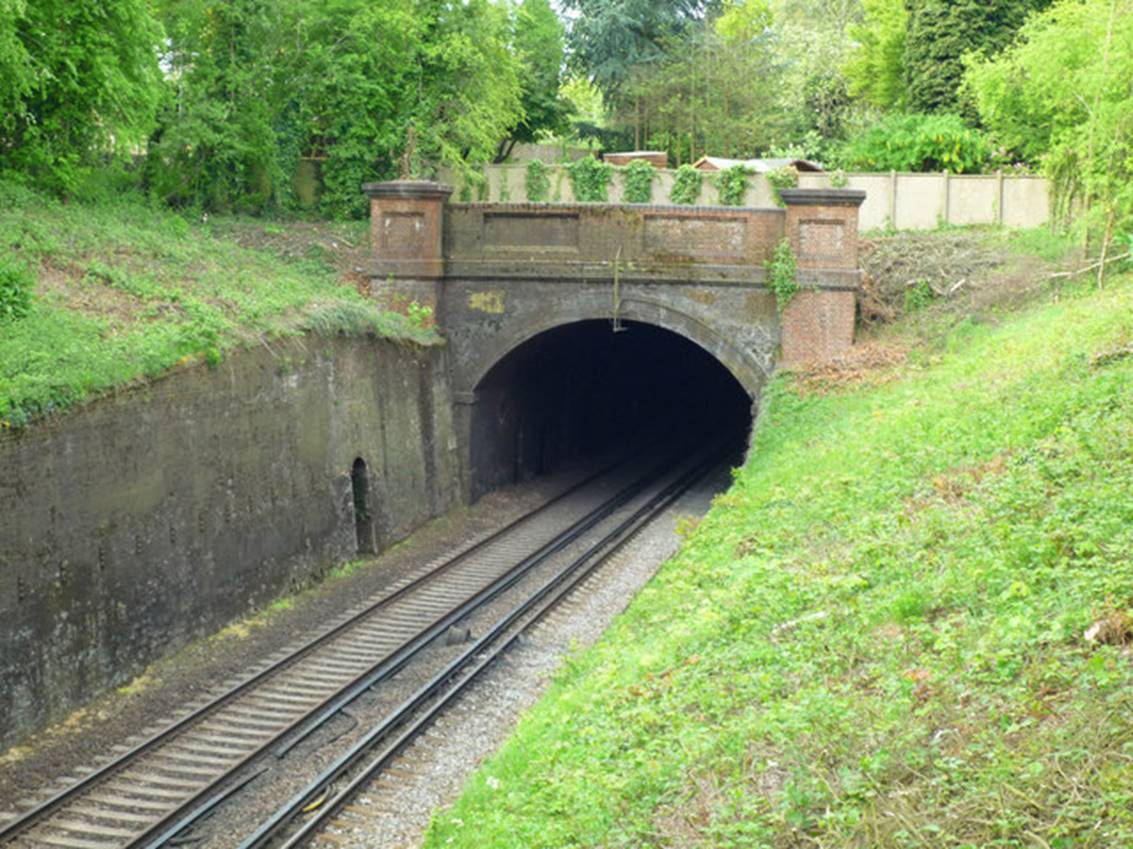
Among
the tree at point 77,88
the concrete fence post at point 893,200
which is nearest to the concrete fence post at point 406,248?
the tree at point 77,88

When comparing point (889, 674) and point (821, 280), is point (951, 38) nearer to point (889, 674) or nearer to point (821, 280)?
point (821, 280)

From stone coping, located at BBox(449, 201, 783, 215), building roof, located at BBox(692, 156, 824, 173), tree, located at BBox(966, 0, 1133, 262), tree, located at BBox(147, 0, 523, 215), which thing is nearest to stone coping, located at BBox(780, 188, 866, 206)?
stone coping, located at BBox(449, 201, 783, 215)

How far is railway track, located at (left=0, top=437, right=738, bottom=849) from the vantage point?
10.1m

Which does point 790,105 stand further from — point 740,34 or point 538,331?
point 538,331

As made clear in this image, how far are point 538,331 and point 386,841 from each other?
1393cm

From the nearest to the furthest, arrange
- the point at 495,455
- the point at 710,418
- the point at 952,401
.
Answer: the point at 952,401, the point at 495,455, the point at 710,418

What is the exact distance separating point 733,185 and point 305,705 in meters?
17.1

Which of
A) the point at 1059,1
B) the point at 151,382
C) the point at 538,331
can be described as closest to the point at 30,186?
the point at 151,382

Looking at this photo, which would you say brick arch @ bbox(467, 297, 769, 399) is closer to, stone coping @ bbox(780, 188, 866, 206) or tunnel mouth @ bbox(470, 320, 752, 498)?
tunnel mouth @ bbox(470, 320, 752, 498)

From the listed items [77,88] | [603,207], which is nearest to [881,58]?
[603,207]

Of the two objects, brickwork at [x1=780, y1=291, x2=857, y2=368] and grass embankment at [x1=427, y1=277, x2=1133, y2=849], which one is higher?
brickwork at [x1=780, y1=291, x2=857, y2=368]

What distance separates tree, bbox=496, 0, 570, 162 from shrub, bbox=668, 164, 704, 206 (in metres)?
9.58

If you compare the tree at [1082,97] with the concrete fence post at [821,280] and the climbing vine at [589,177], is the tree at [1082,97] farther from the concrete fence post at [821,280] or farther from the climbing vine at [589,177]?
the climbing vine at [589,177]

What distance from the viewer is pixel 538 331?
22.9 meters
